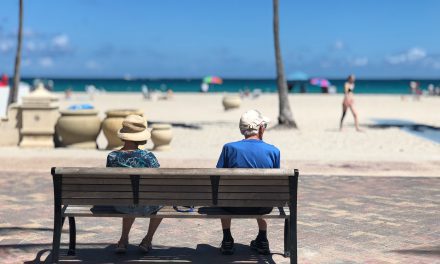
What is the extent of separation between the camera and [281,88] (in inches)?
798

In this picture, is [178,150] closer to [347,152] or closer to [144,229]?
[347,152]

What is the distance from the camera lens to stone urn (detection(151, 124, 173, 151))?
47.8ft

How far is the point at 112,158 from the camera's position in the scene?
541 cm

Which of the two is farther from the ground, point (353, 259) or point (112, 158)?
point (112, 158)

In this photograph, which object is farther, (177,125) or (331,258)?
(177,125)

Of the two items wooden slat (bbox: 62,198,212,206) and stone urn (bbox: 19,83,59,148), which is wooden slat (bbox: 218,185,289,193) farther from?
stone urn (bbox: 19,83,59,148)

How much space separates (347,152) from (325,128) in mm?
6638

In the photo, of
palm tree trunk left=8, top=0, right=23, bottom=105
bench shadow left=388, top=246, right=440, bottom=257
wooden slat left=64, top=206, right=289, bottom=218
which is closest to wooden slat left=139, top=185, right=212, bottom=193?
wooden slat left=64, top=206, right=289, bottom=218

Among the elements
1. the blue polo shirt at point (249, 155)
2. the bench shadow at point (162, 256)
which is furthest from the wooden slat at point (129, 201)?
the bench shadow at point (162, 256)

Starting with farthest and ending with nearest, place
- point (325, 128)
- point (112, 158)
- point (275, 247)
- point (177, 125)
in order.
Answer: point (177, 125) < point (325, 128) < point (275, 247) < point (112, 158)

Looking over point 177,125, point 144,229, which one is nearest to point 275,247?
point 144,229

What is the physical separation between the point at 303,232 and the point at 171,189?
210 cm

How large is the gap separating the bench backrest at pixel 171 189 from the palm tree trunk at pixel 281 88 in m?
15.1

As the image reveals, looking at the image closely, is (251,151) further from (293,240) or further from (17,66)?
(17,66)
